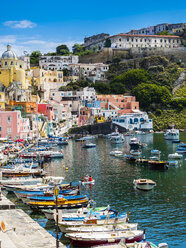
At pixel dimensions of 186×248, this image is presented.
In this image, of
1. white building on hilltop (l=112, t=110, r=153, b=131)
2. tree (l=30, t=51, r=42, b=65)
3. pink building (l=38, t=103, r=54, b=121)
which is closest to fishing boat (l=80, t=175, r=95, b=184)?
pink building (l=38, t=103, r=54, b=121)

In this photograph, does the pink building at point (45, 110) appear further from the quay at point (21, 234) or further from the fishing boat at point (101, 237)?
the fishing boat at point (101, 237)

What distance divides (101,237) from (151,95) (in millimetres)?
82574

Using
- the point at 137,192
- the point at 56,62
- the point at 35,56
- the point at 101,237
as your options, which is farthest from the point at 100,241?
the point at 35,56

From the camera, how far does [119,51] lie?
395 ft

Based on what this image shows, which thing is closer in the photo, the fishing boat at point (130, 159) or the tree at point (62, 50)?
the fishing boat at point (130, 159)

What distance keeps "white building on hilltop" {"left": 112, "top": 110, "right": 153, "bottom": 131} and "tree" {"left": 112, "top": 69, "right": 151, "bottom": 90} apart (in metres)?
15.4

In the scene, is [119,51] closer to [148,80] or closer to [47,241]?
[148,80]

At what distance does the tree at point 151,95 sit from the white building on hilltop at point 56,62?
2653 cm

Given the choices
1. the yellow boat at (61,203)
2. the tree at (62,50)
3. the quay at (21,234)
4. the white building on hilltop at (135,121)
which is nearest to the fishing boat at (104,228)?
the quay at (21,234)

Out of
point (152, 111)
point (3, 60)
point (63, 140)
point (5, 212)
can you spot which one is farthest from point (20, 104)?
point (5, 212)

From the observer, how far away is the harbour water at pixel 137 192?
22612mm

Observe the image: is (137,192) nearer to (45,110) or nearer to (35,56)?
(45,110)

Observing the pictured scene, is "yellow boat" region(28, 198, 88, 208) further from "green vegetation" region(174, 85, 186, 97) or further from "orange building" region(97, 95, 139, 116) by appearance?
"green vegetation" region(174, 85, 186, 97)

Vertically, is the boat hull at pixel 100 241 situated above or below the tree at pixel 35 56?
below
